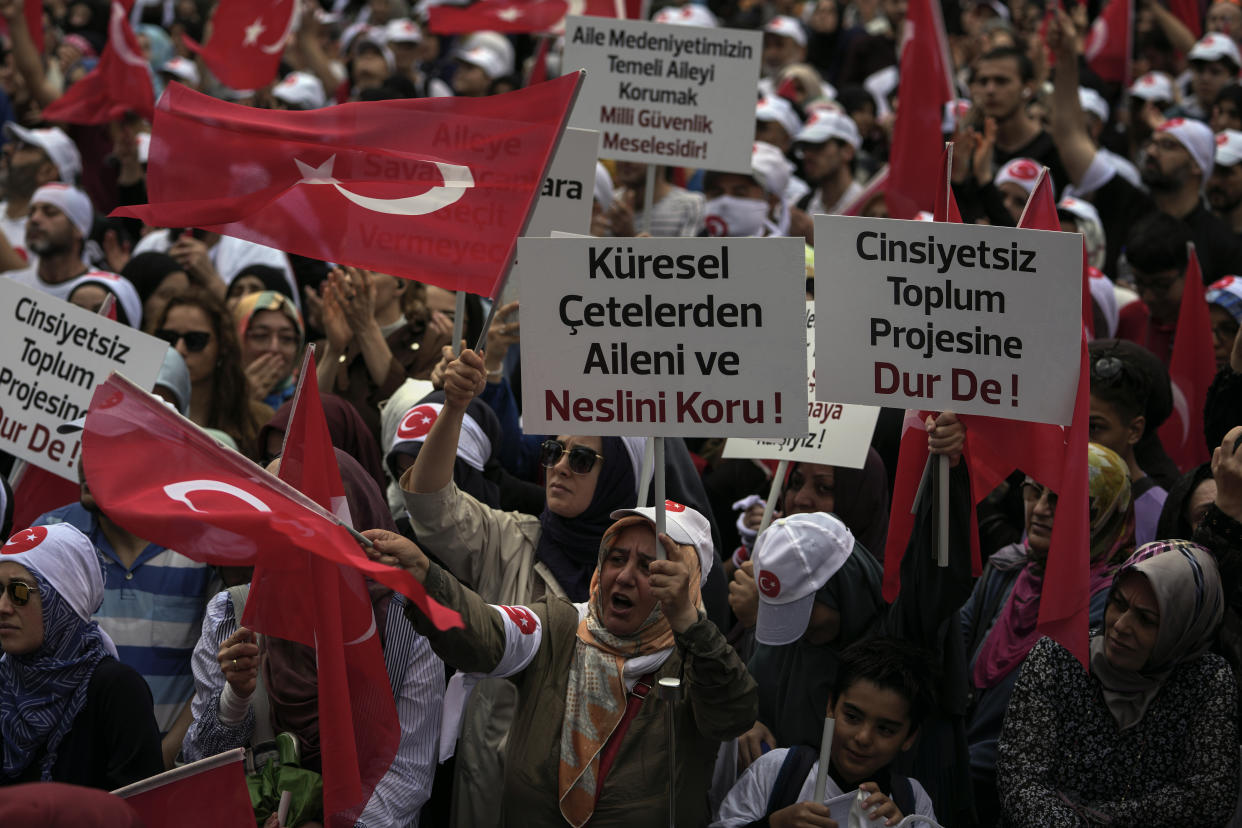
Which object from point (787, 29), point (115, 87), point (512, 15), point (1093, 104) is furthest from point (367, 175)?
point (787, 29)

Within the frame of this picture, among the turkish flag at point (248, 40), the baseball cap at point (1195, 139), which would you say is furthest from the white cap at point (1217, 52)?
the turkish flag at point (248, 40)

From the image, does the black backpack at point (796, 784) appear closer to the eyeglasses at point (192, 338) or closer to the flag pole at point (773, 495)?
the flag pole at point (773, 495)

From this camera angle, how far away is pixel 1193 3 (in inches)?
516

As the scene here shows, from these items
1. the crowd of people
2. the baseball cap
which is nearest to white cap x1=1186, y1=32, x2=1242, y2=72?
the baseball cap

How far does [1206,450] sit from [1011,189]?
7.50 ft

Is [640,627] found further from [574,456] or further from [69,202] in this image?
[69,202]

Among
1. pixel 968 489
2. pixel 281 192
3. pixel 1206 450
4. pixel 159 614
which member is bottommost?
pixel 1206 450

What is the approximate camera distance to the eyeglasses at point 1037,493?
4.71m

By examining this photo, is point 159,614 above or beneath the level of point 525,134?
beneath

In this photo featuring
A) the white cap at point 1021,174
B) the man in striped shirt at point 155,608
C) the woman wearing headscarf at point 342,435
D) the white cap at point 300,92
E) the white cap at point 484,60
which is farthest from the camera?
the white cap at point 484,60

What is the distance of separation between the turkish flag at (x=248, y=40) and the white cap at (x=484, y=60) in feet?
9.21

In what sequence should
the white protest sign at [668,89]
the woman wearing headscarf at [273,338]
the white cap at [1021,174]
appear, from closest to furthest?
the woman wearing headscarf at [273,338], the white protest sign at [668,89], the white cap at [1021,174]

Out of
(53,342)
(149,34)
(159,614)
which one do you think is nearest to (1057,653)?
(159,614)

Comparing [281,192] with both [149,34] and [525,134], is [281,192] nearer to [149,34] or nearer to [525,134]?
[525,134]
